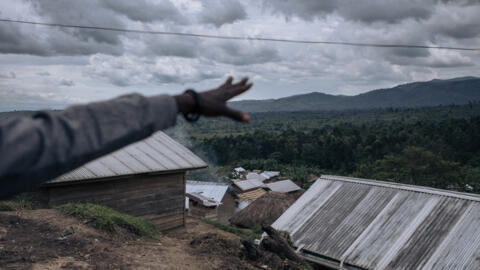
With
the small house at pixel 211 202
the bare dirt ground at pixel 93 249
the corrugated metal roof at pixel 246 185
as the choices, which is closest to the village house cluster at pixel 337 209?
the bare dirt ground at pixel 93 249

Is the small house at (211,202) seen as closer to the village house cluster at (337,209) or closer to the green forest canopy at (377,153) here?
the village house cluster at (337,209)

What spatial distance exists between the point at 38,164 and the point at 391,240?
1043 centimetres

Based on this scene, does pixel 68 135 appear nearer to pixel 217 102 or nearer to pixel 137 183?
pixel 217 102

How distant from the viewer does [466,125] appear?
5562 centimetres

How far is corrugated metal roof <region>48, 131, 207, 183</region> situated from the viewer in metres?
9.66

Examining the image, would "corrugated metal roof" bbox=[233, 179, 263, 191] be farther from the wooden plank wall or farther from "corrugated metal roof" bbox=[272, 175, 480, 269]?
the wooden plank wall

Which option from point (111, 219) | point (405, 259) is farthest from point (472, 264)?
point (111, 219)

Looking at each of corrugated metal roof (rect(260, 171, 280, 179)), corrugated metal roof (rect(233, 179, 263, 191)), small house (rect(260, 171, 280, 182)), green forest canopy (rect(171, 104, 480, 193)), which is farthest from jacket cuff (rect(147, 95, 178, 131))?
corrugated metal roof (rect(260, 171, 280, 179))

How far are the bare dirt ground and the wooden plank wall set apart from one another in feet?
3.68

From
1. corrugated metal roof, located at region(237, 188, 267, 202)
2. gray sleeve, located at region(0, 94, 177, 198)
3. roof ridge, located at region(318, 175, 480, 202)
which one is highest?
gray sleeve, located at region(0, 94, 177, 198)

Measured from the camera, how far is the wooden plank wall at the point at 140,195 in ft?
31.6

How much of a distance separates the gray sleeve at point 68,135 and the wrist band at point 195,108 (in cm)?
20

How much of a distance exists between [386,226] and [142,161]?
25.0 feet

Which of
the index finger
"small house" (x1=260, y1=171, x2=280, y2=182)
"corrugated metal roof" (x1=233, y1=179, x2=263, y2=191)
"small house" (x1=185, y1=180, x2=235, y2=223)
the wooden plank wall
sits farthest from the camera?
"small house" (x1=260, y1=171, x2=280, y2=182)
